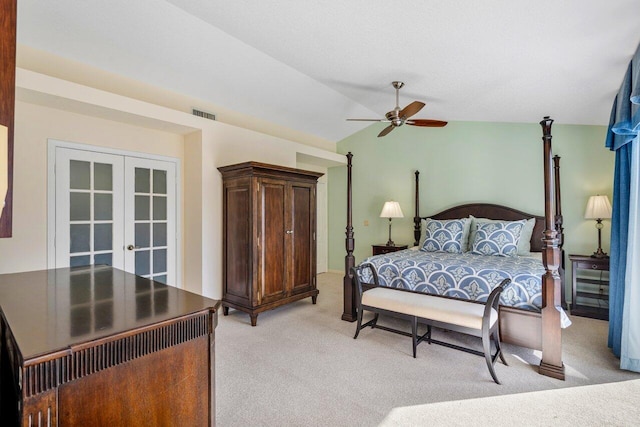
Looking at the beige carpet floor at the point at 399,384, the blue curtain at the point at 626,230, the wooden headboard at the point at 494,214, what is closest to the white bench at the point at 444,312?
the beige carpet floor at the point at 399,384

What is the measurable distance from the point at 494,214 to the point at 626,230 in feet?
6.88

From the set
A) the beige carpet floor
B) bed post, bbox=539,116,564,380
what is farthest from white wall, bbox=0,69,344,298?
bed post, bbox=539,116,564,380

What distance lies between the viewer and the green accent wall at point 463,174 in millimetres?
4250

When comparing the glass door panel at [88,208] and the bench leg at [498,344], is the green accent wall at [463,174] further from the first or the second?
the glass door panel at [88,208]

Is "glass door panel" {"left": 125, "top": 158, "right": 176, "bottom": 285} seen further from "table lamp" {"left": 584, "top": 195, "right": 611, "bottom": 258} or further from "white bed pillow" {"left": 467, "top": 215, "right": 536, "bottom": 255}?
"table lamp" {"left": 584, "top": 195, "right": 611, "bottom": 258}

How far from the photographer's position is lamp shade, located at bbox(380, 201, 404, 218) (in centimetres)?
547

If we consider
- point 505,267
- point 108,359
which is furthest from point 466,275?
point 108,359

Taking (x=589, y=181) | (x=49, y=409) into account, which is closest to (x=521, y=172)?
(x=589, y=181)

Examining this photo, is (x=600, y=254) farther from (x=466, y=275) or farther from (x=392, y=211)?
(x=392, y=211)

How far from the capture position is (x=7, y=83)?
0.87 meters

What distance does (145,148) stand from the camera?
12.8 ft

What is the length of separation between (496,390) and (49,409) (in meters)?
2.62

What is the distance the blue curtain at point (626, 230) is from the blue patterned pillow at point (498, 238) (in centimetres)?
117

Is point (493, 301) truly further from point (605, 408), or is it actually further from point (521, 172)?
point (521, 172)
